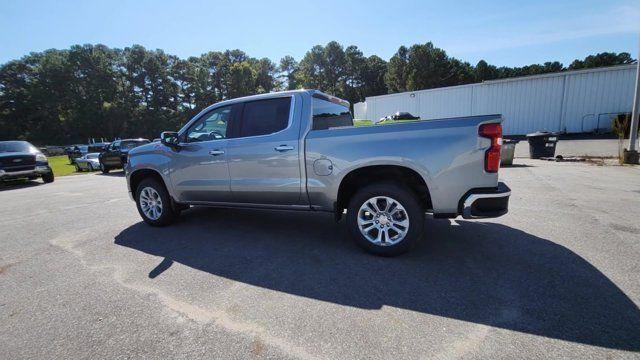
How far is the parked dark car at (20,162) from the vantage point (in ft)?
38.4

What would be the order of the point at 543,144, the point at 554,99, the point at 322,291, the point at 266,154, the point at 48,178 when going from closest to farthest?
the point at 322,291, the point at 266,154, the point at 543,144, the point at 48,178, the point at 554,99

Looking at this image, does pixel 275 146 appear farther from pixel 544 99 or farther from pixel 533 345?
pixel 544 99

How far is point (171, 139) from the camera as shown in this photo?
4930 millimetres

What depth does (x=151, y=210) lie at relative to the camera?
5387mm

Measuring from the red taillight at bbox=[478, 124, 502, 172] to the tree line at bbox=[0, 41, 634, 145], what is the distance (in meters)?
65.8

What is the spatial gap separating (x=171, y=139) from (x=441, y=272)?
4.32 metres

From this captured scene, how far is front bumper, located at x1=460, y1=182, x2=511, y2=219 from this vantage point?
10.4ft

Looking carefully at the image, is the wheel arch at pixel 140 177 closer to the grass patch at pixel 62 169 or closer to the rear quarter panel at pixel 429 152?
the rear quarter panel at pixel 429 152

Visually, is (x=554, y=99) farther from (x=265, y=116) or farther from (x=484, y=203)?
(x=265, y=116)

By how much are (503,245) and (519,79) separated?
22325 mm

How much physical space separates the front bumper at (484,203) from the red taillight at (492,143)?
24 centimetres

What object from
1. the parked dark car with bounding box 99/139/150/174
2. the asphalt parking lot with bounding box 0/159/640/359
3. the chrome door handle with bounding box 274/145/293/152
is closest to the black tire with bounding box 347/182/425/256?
the asphalt parking lot with bounding box 0/159/640/359

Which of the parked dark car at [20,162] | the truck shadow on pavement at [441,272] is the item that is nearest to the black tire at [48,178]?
the parked dark car at [20,162]

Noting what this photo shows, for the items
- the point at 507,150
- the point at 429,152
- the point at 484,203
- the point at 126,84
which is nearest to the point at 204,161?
the point at 429,152
